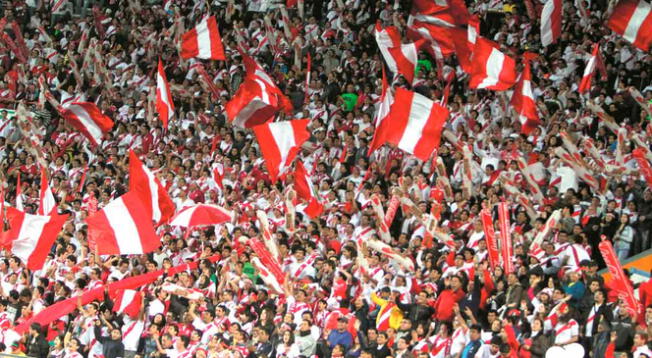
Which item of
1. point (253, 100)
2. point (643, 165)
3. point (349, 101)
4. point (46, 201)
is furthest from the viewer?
point (349, 101)

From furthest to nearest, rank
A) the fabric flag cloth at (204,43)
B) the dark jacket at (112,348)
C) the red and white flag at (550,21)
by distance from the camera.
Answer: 1. the fabric flag cloth at (204,43)
2. the red and white flag at (550,21)
3. the dark jacket at (112,348)

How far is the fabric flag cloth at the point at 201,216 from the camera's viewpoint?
63.8 ft

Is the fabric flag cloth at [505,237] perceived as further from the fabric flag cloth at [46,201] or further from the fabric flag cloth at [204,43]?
the fabric flag cloth at [204,43]

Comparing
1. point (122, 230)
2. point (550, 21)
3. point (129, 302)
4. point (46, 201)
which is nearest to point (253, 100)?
point (46, 201)

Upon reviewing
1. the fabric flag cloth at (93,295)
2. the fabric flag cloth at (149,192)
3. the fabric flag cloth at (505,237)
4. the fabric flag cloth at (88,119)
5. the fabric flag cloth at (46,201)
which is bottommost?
the fabric flag cloth at (88,119)

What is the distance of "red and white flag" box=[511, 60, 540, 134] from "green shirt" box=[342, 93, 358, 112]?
3.49 m

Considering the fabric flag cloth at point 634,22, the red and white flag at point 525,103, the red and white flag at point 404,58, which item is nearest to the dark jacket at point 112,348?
the red and white flag at point 404,58

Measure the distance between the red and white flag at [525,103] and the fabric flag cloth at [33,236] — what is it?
653 centimetres

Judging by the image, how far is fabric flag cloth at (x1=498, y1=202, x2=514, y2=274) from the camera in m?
16.6

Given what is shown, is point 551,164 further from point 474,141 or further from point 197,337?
point 197,337

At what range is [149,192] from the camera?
18750 mm

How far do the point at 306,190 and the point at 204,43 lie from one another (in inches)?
181

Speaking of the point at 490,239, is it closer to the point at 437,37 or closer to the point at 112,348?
the point at 112,348

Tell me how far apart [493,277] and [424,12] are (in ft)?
21.0
